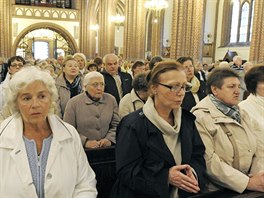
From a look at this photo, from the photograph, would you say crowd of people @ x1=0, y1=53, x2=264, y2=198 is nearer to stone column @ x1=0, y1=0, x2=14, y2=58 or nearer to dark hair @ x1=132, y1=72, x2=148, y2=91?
dark hair @ x1=132, y1=72, x2=148, y2=91

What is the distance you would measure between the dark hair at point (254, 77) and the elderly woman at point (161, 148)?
1186 mm

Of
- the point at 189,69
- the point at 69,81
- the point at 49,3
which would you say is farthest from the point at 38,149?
the point at 49,3

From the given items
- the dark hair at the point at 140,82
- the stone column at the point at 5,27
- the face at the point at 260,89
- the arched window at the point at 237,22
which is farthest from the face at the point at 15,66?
the stone column at the point at 5,27

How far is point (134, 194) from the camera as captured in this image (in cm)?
246

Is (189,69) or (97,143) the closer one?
(97,143)

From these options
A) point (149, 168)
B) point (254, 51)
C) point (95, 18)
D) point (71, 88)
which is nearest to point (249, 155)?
point (149, 168)

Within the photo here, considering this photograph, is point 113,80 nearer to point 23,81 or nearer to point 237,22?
point 23,81

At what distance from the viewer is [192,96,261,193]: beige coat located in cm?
265

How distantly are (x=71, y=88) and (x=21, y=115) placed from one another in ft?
9.17

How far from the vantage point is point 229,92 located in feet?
9.57

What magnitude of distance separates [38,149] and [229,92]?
1.72 meters

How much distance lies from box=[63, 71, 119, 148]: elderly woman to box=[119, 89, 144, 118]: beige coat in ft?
0.67

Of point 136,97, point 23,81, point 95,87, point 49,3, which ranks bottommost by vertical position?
point 136,97

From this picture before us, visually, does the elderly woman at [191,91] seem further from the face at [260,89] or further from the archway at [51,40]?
the archway at [51,40]
